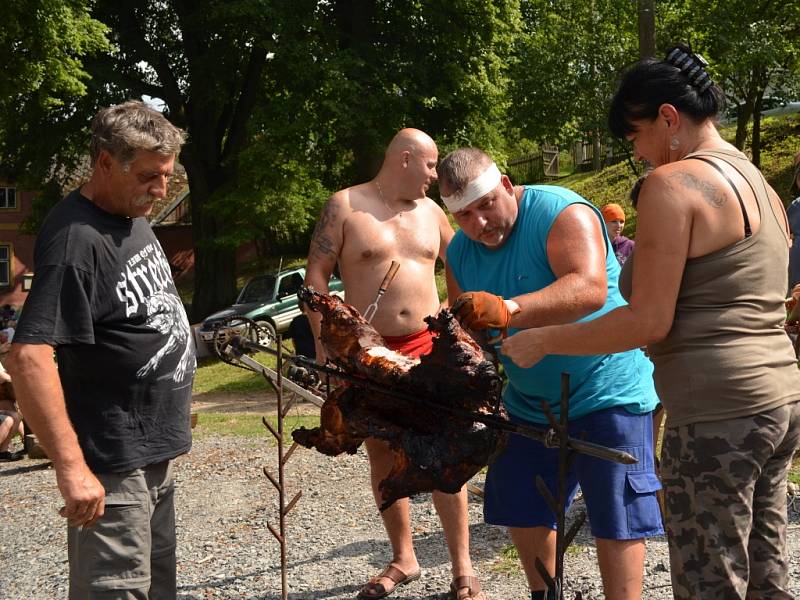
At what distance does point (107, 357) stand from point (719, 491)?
1892 mm

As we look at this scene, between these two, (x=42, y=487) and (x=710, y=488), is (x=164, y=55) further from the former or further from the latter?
(x=710, y=488)

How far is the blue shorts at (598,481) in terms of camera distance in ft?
10.3

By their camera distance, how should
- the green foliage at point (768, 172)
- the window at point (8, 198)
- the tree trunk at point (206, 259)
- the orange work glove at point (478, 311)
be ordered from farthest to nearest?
the window at point (8, 198), the tree trunk at point (206, 259), the green foliage at point (768, 172), the orange work glove at point (478, 311)

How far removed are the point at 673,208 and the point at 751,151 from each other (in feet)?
70.9

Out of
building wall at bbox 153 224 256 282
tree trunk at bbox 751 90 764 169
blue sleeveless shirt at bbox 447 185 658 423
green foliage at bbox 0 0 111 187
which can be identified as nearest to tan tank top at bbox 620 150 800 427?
blue sleeveless shirt at bbox 447 185 658 423

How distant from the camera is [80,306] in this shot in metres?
2.78

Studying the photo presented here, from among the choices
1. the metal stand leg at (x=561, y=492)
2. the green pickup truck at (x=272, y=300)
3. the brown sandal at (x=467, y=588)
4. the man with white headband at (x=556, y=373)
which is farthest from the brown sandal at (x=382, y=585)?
the green pickup truck at (x=272, y=300)

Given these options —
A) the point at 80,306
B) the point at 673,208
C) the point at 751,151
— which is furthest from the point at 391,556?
the point at 751,151

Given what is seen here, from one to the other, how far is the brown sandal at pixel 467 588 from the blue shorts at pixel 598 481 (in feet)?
2.95

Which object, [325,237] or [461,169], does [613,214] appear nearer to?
[325,237]

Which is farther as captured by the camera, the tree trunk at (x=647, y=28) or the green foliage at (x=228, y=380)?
the green foliage at (x=228, y=380)

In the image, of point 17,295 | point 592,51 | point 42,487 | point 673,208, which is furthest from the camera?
point 17,295

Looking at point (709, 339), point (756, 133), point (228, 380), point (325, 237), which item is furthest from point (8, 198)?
point (709, 339)

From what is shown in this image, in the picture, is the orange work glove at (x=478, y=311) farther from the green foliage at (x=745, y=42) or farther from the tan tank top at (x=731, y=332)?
the green foliage at (x=745, y=42)
